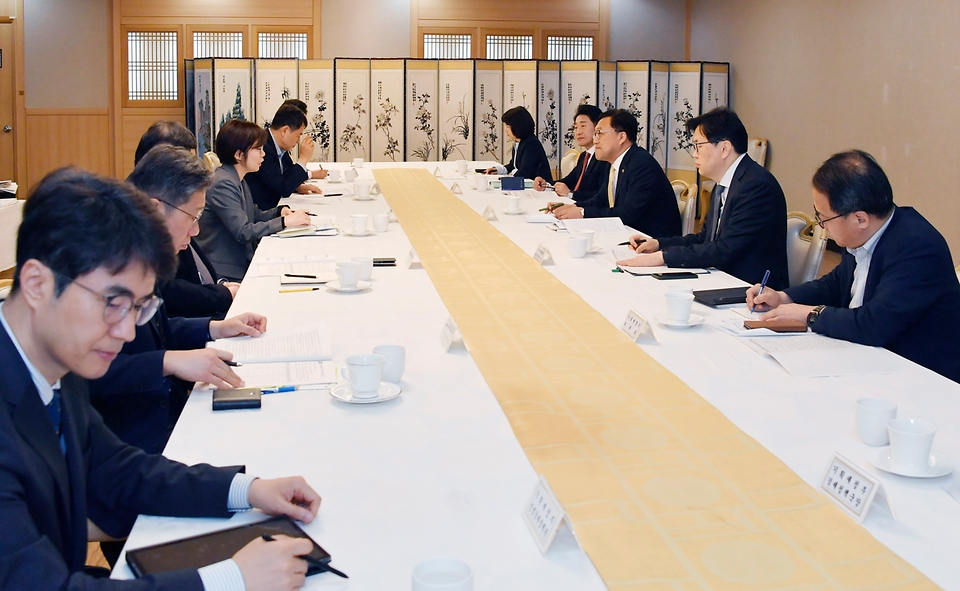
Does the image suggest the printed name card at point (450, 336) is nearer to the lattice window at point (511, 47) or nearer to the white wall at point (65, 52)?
the lattice window at point (511, 47)

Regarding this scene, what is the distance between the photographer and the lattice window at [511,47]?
11.1 meters

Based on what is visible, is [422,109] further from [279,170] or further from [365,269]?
[365,269]

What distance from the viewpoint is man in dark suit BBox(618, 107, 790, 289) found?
11.1 ft

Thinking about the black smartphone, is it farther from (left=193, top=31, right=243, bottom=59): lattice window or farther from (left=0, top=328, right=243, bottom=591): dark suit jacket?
(left=193, top=31, right=243, bottom=59): lattice window

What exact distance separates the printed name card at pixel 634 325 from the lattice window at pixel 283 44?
30.1 ft

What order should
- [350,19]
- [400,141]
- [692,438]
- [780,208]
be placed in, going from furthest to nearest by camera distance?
[350,19] < [400,141] < [780,208] < [692,438]

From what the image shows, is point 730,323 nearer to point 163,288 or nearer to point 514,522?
point 514,522

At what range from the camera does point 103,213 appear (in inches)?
48.3

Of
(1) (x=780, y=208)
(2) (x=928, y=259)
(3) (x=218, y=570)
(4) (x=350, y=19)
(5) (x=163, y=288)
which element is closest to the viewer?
(3) (x=218, y=570)

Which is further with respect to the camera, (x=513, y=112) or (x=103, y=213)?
(x=513, y=112)

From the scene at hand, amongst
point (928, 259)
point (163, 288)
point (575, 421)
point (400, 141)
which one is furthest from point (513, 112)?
point (575, 421)

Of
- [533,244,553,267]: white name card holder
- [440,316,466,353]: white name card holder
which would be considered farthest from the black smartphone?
[440,316,466,353]: white name card holder

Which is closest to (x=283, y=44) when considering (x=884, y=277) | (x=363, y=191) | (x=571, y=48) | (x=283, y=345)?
(x=571, y=48)

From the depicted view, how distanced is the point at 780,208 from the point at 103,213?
293 centimetres
